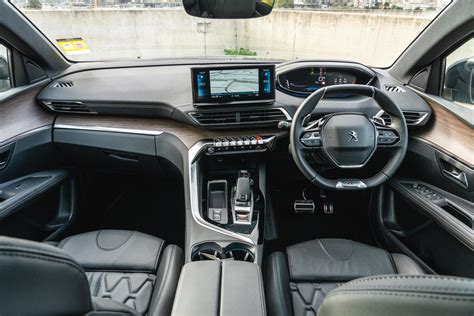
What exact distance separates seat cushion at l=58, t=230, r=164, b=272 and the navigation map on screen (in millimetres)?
916

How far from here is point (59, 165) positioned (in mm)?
2609

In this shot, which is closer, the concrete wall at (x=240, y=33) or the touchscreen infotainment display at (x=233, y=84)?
the touchscreen infotainment display at (x=233, y=84)

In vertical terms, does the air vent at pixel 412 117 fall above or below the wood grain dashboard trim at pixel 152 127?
above

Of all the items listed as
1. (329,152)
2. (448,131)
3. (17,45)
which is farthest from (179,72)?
(448,131)

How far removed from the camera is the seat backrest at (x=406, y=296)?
617 millimetres

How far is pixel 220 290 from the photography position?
1251 mm

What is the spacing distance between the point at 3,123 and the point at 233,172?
1383mm

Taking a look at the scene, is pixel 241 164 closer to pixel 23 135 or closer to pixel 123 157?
pixel 123 157

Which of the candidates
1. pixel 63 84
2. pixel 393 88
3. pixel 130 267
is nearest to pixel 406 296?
pixel 130 267

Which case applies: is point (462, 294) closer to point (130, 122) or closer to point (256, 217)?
point (256, 217)

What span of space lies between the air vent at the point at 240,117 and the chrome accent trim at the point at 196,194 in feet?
0.45

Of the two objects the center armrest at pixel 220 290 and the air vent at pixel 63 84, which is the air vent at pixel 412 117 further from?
the air vent at pixel 63 84

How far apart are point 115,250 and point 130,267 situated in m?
0.15

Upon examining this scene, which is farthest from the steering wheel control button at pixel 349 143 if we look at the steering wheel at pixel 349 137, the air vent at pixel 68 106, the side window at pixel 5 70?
the side window at pixel 5 70
